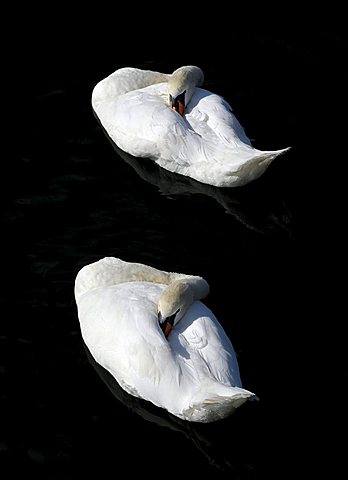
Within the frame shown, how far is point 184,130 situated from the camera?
11.7m

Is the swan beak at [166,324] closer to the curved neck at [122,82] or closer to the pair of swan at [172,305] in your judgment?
the pair of swan at [172,305]

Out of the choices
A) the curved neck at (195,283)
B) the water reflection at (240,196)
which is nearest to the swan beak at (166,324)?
the curved neck at (195,283)

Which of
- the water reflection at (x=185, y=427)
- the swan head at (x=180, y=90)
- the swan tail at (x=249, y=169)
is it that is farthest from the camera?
the swan head at (x=180, y=90)

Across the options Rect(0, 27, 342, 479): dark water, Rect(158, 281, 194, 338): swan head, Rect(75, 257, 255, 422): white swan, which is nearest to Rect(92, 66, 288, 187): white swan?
Rect(0, 27, 342, 479): dark water

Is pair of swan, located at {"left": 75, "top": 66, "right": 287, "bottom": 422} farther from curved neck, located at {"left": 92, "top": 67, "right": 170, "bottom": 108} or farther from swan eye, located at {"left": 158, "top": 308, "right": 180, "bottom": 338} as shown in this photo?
curved neck, located at {"left": 92, "top": 67, "right": 170, "bottom": 108}

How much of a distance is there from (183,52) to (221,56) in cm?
53

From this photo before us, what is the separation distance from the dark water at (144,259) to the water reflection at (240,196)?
0.02 m

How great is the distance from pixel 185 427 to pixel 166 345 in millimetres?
671

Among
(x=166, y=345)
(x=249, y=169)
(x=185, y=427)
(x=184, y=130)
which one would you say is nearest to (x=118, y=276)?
(x=166, y=345)

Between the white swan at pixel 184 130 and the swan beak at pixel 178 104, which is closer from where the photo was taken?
the white swan at pixel 184 130

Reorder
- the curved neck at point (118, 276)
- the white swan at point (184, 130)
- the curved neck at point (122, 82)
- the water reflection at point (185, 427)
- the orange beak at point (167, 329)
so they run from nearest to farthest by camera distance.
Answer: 1. the water reflection at point (185, 427)
2. the orange beak at point (167, 329)
3. the curved neck at point (118, 276)
4. the white swan at point (184, 130)
5. the curved neck at point (122, 82)

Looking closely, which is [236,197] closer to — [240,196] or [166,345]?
[240,196]

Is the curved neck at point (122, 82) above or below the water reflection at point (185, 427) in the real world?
above

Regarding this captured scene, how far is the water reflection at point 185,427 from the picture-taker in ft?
27.7
